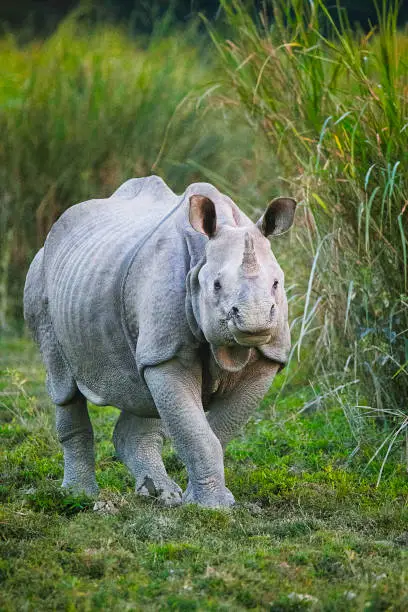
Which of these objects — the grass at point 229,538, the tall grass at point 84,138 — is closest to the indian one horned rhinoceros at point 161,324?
the grass at point 229,538

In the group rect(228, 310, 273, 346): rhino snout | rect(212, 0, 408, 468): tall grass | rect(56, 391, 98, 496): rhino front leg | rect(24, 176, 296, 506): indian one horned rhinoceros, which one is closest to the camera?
rect(228, 310, 273, 346): rhino snout

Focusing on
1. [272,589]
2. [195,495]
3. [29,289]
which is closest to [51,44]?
[29,289]

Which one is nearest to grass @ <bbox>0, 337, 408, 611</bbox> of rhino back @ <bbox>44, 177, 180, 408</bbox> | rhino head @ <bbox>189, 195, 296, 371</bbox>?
rhino back @ <bbox>44, 177, 180, 408</bbox>

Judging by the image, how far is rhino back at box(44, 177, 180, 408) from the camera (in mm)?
5297

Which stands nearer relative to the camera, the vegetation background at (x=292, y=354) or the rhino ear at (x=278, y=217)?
the vegetation background at (x=292, y=354)

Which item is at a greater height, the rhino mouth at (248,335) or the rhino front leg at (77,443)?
the rhino mouth at (248,335)

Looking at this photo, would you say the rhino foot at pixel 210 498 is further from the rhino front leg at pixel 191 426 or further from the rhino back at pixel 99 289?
the rhino back at pixel 99 289

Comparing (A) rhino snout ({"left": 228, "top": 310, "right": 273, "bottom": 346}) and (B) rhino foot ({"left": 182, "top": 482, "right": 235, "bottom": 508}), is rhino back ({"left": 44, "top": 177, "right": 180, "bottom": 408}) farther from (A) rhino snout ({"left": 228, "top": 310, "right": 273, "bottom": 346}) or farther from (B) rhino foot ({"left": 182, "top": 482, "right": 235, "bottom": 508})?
(A) rhino snout ({"left": 228, "top": 310, "right": 273, "bottom": 346})

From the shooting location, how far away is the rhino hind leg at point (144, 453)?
559 centimetres

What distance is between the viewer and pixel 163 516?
4.92 meters

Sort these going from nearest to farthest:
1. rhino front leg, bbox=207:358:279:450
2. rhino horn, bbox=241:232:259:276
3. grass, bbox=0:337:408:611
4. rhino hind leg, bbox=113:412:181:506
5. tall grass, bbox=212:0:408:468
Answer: grass, bbox=0:337:408:611 < rhino horn, bbox=241:232:259:276 < rhino front leg, bbox=207:358:279:450 < rhino hind leg, bbox=113:412:181:506 < tall grass, bbox=212:0:408:468

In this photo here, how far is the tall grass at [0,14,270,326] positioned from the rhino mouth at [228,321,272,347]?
6.38 meters

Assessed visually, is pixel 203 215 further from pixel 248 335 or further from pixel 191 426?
pixel 191 426

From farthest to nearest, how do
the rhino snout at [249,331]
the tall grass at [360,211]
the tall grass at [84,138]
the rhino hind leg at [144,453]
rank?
the tall grass at [84,138]
the tall grass at [360,211]
the rhino hind leg at [144,453]
the rhino snout at [249,331]
